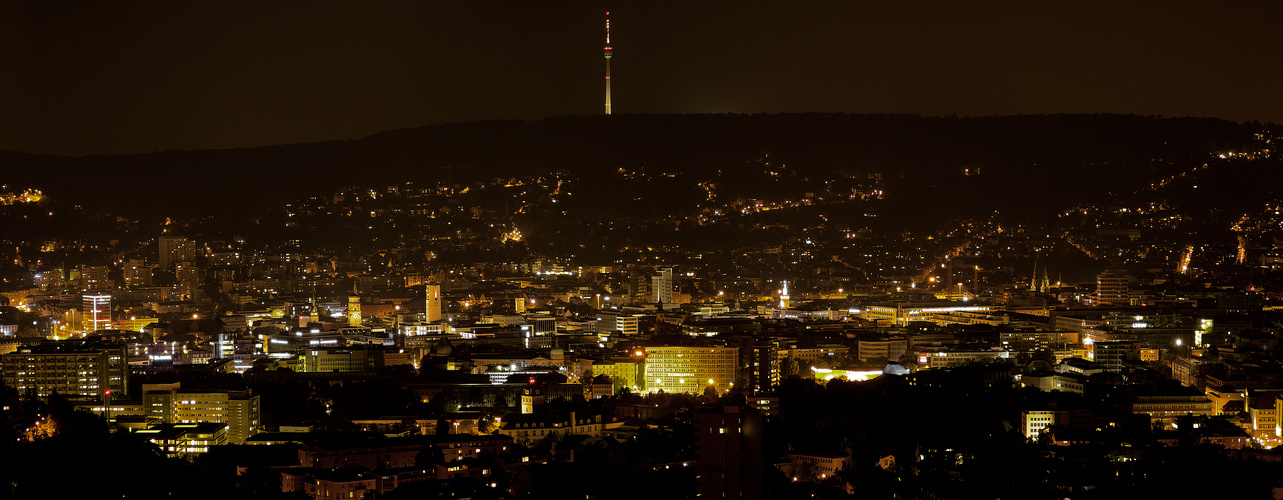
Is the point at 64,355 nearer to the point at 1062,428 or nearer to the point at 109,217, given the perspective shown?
the point at 1062,428

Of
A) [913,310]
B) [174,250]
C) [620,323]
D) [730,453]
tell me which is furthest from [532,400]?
[174,250]

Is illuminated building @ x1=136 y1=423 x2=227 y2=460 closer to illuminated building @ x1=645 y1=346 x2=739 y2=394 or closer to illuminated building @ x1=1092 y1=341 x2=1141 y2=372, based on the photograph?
illuminated building @ x1=645 y1=346 x2=739 y2=394

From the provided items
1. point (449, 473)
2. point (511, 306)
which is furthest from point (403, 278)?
point (449, 473)

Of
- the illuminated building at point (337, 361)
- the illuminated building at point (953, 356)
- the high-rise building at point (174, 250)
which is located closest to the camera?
the illuminated building at point (953, 356)

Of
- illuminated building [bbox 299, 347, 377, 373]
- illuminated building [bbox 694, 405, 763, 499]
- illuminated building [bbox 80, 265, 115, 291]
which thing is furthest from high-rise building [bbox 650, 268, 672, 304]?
illuminated building [bbox 694, 405, 763, 499]

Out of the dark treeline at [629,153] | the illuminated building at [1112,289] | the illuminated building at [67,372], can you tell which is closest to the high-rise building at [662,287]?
the illuminated building at [1112,289]

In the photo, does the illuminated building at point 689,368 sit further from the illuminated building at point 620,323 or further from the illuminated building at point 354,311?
the illuminated building at point 354,311
